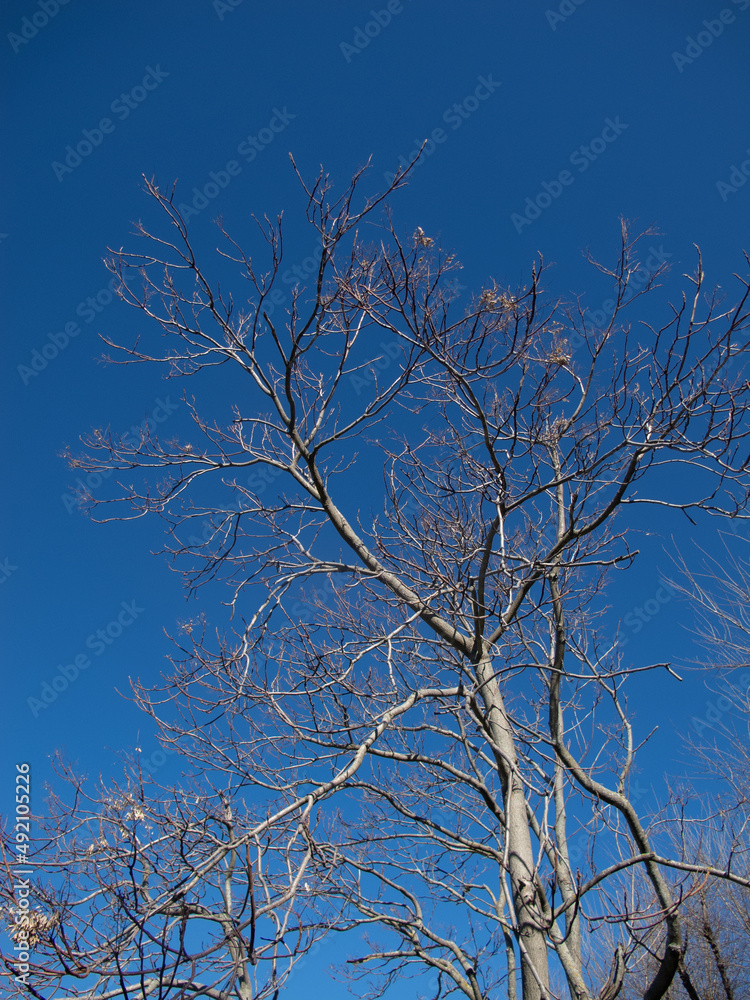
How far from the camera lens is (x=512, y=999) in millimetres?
6492

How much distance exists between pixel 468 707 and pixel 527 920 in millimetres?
1281

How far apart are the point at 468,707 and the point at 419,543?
1.03 meters

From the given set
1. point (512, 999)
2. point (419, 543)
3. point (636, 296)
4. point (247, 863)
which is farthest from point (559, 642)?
point (512, 999)

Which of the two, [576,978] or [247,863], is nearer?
[247,863]

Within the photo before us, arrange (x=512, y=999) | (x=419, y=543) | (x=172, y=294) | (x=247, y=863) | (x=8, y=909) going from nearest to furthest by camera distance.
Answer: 1. (x=247, y=863)
2. (x=8, y=909)
3. (x=419, y=543)
4. (x=172, y=294)
5. (x=512, y=999)

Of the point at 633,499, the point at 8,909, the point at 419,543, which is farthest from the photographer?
the point at 633,499

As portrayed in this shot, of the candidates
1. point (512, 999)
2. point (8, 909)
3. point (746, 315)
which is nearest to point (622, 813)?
point (746, 315)

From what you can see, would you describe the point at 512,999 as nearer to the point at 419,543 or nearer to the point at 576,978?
the point at 576,978

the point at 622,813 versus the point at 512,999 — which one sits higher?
the point at 622,813

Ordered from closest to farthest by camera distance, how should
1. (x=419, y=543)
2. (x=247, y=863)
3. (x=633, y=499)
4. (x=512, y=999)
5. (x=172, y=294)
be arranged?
(x=247, y=863) → (x=419, y=543) → (x=633, y=499) → (x=172, y=294) → (x=512, y=999)

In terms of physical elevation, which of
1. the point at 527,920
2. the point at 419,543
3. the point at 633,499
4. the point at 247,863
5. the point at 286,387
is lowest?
the point at 247,863

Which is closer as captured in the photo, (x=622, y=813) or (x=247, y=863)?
(x=247, y=863)

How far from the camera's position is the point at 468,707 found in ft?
12.3

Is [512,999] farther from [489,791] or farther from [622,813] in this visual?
[622,813]
